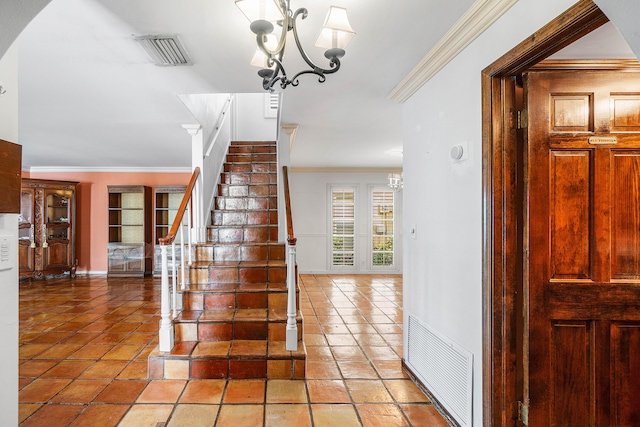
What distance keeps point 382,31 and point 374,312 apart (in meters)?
3.53

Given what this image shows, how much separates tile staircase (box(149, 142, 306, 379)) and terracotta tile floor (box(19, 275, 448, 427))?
0.40 feet

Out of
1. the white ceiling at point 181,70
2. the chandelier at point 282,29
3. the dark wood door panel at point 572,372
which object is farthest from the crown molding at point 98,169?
the dark wood door panel at point 572,372

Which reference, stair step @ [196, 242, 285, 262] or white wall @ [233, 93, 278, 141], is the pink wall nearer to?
white wall @ [233, 93, 278, 141]

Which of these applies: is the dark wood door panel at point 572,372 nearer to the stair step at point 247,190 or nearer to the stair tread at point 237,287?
the stair tread at point 237,287

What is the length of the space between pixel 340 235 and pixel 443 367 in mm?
5549

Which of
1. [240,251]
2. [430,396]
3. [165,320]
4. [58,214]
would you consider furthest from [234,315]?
[58,214]

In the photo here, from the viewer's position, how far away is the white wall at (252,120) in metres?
6.58

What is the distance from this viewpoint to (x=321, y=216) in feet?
25.0

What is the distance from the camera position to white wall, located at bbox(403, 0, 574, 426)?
5.56ft

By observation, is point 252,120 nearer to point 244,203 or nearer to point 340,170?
point 340,170

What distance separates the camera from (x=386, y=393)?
2424 mm

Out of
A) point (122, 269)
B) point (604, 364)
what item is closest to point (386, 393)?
point (604, 364)

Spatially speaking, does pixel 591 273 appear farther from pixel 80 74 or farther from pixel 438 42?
pixel 80 74

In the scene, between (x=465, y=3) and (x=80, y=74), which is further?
(x=80, y=74)
